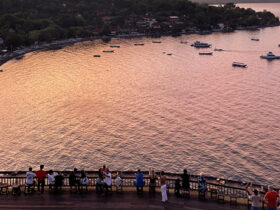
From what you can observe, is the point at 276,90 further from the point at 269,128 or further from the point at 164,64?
the point at 164,64

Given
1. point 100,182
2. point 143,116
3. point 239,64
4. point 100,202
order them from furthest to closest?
point 239,64
point 143,116
point 100,182
point 100,202

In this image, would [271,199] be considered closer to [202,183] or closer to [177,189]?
[202,183]

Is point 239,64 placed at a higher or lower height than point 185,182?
higher

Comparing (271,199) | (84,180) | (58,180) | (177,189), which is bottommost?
(177,189)

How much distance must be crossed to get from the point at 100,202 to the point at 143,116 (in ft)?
147

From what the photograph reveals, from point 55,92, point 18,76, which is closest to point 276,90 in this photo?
point 55,92

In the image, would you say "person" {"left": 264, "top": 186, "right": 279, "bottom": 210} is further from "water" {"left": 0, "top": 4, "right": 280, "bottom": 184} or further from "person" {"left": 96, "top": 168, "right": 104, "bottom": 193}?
"water" {"left": 0, "top": 4, "right": 280, "bottom": 184}

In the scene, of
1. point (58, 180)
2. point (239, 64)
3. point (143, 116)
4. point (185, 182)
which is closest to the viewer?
point (185, 182)

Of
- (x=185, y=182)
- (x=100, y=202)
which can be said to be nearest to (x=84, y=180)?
(x=100, y=202)

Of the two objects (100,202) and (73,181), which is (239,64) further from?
(100,202)

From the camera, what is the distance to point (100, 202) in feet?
88.2

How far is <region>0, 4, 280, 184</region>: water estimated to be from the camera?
52.7 meters

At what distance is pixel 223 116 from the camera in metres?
71.3

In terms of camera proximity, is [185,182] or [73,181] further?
[73,181]
